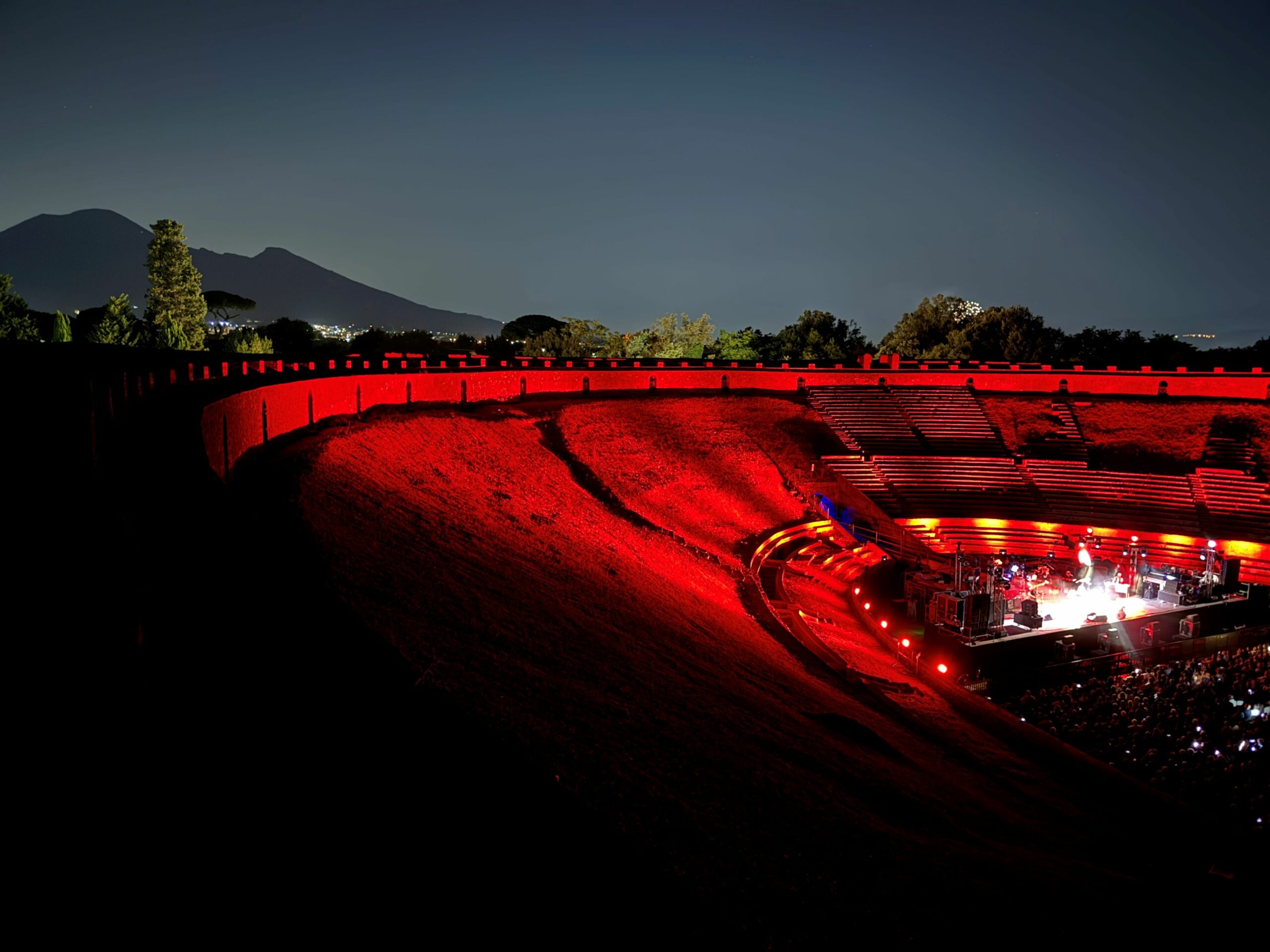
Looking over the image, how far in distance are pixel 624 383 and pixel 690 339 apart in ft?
139

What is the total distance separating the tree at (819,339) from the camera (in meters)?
75.0

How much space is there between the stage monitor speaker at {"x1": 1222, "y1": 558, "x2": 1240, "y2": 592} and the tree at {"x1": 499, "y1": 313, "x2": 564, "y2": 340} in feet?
234

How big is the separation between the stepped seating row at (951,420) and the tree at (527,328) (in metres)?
53.8

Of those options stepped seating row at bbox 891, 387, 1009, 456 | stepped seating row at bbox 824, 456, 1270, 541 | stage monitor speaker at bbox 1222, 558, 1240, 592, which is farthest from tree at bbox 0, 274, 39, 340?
stage monitor speaker at bbox 1222, 558, 1240, 592

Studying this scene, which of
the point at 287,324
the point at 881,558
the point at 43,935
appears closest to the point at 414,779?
the point at 43,935

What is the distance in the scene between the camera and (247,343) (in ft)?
169

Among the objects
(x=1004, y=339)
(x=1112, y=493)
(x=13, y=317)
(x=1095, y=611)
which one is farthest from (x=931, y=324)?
(x=13, y=317)

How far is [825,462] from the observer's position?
1319 inches

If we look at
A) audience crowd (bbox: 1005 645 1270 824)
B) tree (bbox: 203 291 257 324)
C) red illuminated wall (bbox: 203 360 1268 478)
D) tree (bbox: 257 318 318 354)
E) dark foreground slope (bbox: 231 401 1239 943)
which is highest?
tree (bbox: 203 291 257 324)

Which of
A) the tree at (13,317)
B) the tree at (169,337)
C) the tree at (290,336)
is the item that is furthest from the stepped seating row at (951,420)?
the tree at (290,336)

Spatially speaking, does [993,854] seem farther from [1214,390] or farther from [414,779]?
[1214,390]

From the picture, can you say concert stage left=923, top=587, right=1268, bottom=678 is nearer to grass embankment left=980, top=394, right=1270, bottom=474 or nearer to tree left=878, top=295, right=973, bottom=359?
grass embankment left=980, top=394, right=1270, bottom=474

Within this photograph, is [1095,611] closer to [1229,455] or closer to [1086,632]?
[1086,632]

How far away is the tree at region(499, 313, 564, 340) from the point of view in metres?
88.6
